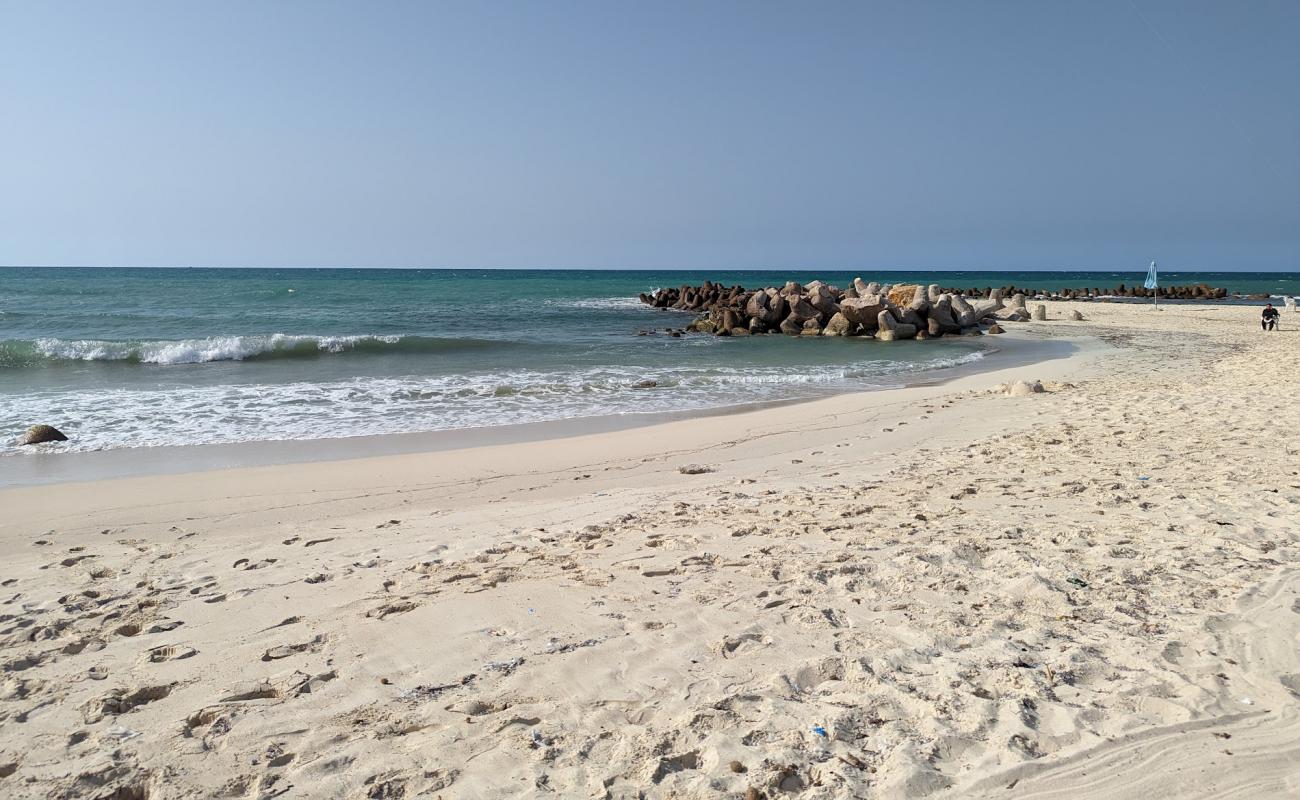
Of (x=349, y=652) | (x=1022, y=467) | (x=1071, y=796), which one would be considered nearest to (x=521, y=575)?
(x=349, y=652)

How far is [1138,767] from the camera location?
2.49 metres

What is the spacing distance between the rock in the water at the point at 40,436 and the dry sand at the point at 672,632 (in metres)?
2.29

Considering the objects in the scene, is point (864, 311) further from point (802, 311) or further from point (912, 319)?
point (802, 311)

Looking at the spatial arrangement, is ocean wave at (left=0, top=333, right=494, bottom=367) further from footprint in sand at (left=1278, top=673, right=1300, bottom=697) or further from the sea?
footprint in sand at (left=1278, top=673, right=1300, bottom=697)

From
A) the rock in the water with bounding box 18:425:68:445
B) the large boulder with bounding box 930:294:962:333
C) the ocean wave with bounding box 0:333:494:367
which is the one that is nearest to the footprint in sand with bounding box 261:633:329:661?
the rock in the water with bounding box 18:425:68:445

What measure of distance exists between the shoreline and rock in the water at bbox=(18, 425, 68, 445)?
1.65 feet

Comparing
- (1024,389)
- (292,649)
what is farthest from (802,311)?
(292,649)

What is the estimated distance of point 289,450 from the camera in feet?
27.3

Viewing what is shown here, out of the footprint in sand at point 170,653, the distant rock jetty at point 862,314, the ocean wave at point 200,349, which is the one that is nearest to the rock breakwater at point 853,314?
the distant rock jetty at point 862,314

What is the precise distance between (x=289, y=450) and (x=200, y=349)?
42.5ft

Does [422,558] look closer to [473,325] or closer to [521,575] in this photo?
[521,575]

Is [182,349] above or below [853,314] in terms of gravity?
below

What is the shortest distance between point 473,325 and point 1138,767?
28.7 m

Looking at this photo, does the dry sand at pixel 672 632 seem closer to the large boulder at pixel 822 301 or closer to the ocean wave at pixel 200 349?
the ocean wave at pixel 200 349
